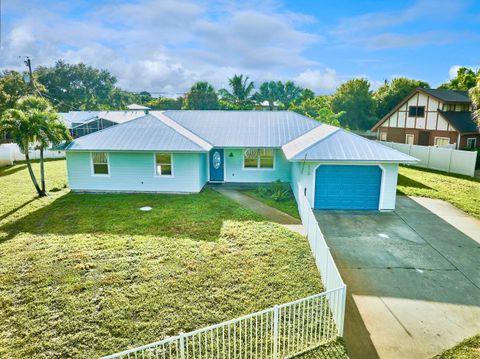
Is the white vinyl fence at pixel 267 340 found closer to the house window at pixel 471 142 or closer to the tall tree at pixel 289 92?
the house window at pixel 471 142

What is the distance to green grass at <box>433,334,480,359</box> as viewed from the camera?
5949 millimetres

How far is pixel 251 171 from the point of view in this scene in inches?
779

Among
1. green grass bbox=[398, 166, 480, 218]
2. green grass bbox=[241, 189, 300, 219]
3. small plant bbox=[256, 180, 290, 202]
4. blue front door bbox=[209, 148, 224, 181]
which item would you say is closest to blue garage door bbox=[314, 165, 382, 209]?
green grass bbox=[241, 189, 300, 219]

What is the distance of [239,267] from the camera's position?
929 centimetres

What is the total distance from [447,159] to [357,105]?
25861mm

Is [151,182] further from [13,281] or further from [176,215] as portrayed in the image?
[13,281]

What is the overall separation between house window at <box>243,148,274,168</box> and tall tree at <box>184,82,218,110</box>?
43.1m

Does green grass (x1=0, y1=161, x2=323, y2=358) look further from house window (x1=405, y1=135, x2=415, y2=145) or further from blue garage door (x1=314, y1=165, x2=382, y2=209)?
house window (x1=405, y1=135, x2=415, y2=145)

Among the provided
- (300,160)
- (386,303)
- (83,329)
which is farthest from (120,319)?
(300,160)

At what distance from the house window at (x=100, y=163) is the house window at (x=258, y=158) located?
313 inches

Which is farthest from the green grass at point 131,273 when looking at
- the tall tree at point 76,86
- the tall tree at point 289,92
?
the tall tree at point 289,92

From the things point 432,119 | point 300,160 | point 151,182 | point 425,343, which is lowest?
point 425,343

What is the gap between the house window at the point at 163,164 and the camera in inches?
698

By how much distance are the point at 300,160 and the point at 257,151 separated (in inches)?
224
